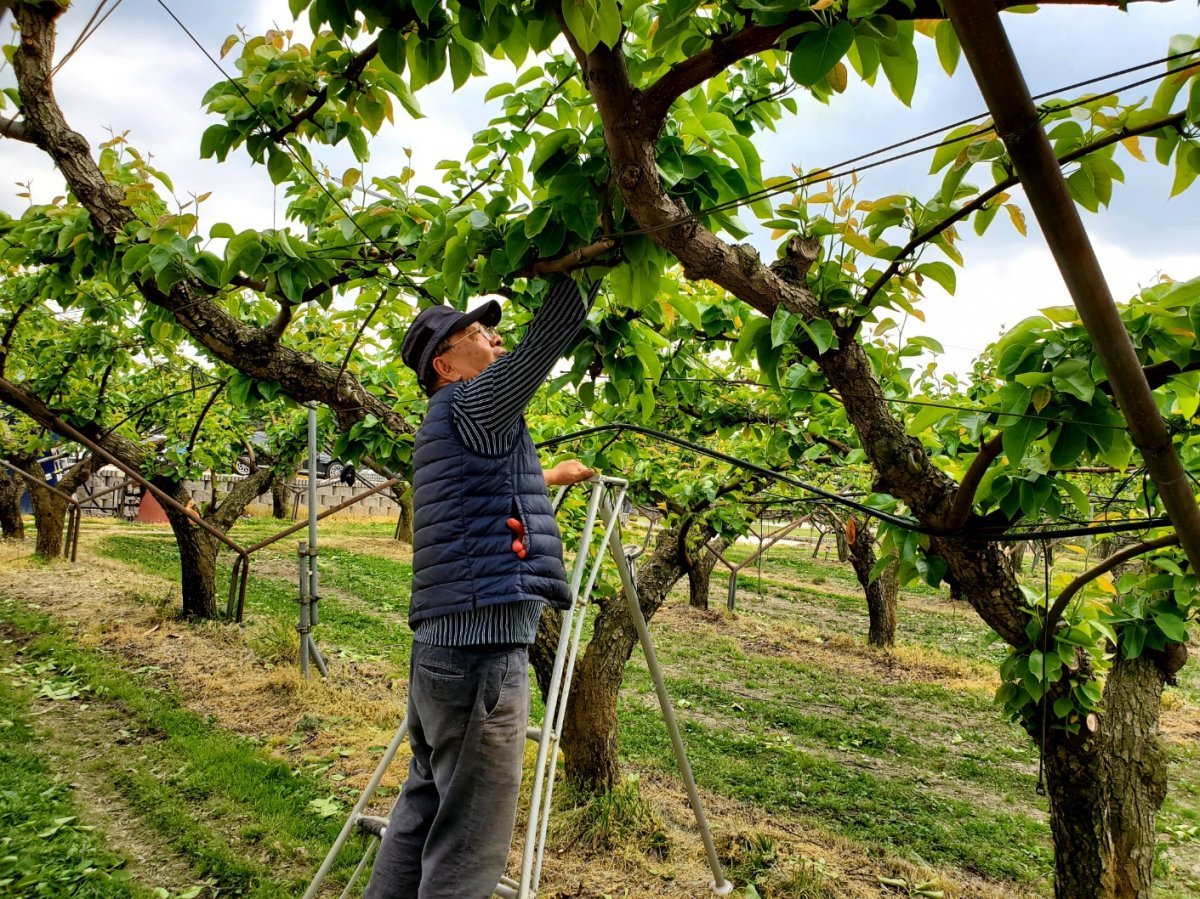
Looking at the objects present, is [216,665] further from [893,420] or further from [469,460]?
[893,420]

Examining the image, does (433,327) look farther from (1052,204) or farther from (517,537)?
(1052,204)

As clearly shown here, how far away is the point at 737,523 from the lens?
5934 mm

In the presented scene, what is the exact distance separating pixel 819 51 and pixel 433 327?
1.47m

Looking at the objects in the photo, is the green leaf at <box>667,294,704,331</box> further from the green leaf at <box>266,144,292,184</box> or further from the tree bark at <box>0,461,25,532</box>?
the tree bark at <box>0,461,25,532</box>

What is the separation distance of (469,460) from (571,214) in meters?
0.74

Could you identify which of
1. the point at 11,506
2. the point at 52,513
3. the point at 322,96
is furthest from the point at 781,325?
the point at 11,506

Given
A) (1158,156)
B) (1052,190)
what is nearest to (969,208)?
(1158,156)

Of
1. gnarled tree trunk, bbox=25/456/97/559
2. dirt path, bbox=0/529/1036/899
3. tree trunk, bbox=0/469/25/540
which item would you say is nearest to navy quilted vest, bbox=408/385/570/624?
dirt path, bbox=0/529/1036/899

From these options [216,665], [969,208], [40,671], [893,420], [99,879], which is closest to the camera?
[969,208]

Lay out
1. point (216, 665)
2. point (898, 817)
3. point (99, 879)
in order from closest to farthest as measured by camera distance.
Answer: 1. point (99, 879)
2. point (898, 817)
3. point (216, 665)

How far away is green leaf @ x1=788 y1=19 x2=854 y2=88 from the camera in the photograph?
1.29 m

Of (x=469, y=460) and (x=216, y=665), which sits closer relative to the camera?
(x=469, y=460)

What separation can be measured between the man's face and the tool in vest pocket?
558mm

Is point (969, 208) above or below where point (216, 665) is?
above
